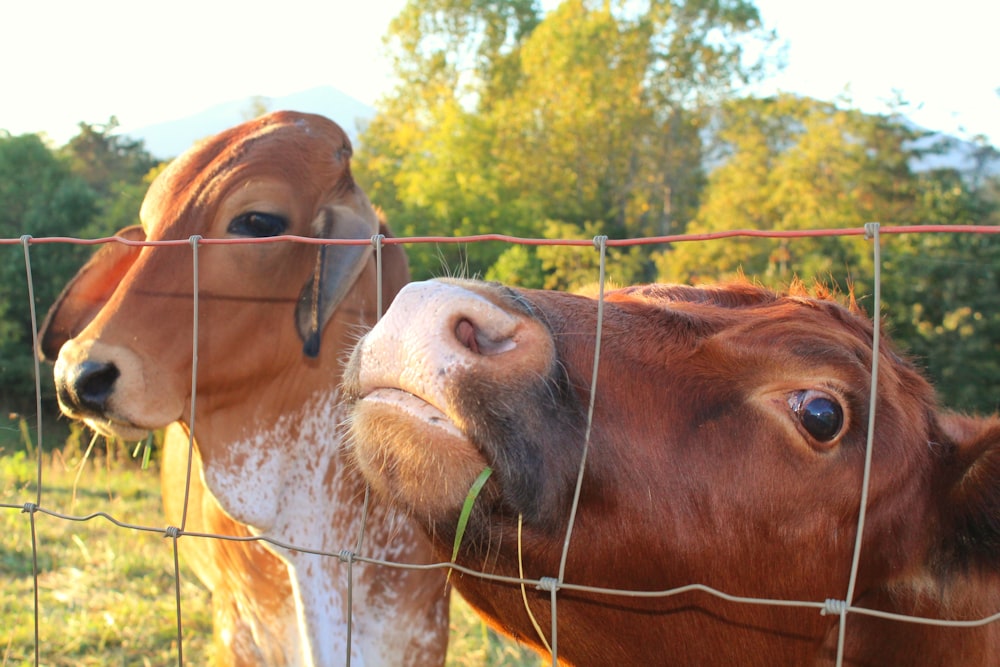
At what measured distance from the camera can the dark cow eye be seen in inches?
64.9

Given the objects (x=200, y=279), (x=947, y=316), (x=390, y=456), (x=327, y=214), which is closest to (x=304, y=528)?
(x=200, y=279)

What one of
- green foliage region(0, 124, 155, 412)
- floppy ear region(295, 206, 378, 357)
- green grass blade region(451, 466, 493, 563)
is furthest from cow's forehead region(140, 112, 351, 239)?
green foliage region(0, 124, 155, 412)

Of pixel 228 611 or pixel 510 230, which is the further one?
pixel 510 230

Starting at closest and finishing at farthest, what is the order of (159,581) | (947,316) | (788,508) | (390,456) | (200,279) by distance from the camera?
1. (390,456)
2. (788,508)
3. (200,279)
4. (159,581)
5. (947,316)

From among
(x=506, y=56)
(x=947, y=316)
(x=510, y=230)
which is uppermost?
(x=506, y=56)

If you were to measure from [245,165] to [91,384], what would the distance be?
3.08 ft

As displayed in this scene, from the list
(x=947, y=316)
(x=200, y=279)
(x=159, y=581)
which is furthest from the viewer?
(x=947, y=316)

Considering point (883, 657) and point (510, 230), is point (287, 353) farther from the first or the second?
point (510, 230)

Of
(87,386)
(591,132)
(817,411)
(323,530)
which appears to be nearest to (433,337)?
(817,411)

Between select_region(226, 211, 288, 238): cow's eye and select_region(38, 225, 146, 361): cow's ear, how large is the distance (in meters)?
0.55

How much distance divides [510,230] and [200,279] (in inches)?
1127

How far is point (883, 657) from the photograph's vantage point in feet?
5.96

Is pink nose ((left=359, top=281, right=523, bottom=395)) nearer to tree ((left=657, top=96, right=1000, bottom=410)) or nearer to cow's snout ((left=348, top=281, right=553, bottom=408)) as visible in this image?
cow's snout ((left=348, top=281, right=553, bottom=408))

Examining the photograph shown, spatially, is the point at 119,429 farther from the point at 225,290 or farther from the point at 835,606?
the point at 835,606
